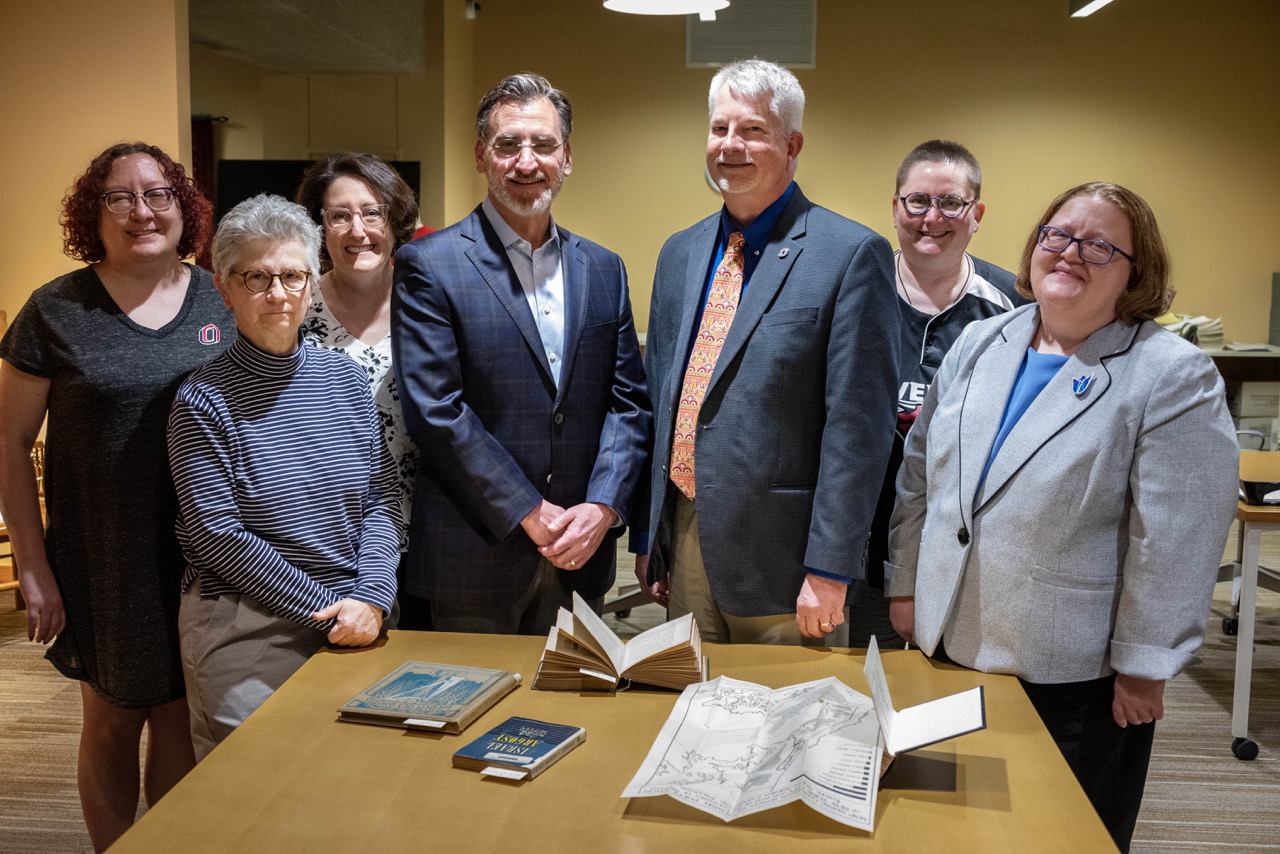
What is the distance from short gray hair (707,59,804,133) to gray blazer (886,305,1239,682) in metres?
0.70

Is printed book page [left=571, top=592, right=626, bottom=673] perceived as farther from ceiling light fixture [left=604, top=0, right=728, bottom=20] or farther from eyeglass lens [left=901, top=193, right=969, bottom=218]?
ceiling light fixture [left=604, top=0, right=728, bottom=20]

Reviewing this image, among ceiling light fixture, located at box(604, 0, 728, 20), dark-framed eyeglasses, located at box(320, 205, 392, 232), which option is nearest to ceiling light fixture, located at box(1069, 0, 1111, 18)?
ceiling light fixture, located at box(604, 0, 728, 20)

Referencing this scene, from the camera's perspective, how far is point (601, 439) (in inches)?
97.6

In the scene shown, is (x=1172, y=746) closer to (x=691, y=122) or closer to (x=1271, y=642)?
(x=1271, y=642)

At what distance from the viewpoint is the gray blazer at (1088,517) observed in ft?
6.03

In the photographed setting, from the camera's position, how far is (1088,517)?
74.4 inches

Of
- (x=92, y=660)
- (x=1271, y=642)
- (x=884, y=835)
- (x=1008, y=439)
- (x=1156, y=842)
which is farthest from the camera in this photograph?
(x=1271, y=642)

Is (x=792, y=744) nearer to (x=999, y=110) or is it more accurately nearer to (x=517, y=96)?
(x=517, y=96)

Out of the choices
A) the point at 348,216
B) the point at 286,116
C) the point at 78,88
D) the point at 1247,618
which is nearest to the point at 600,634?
the point at 348,216

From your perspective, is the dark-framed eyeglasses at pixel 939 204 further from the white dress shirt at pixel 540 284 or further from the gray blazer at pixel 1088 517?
the white dress shirt at pixel 540 284

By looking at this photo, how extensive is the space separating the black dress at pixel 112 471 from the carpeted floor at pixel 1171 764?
3.07ft

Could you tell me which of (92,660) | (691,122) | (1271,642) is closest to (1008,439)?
(92,660)

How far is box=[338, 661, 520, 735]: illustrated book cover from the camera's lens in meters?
1.73

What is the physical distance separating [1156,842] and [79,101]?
485 cm
